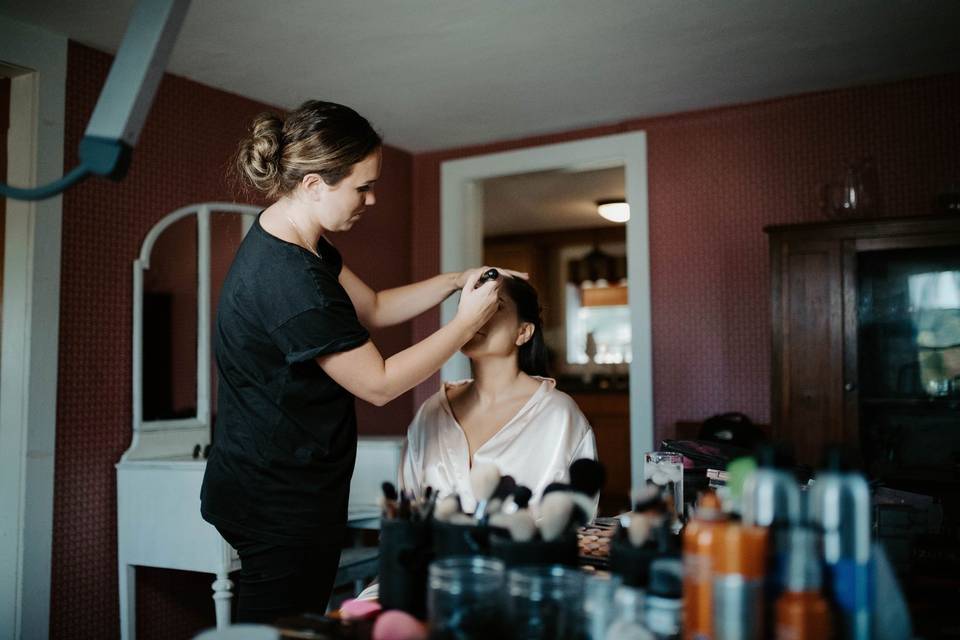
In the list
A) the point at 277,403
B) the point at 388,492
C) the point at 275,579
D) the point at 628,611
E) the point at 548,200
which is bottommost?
the point at 275,579

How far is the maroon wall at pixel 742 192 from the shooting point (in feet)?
11.2

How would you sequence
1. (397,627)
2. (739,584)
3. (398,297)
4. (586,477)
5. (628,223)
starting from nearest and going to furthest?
(739,584) → (397,627) → (586,477) → (398,297) → (628,223)

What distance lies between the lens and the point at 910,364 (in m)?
3.12

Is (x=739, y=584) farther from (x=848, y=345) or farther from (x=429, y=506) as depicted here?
(x=848, y=345)

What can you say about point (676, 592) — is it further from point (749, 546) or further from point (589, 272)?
point (589, 272)

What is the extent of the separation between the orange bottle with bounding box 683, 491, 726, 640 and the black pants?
3.09 feet

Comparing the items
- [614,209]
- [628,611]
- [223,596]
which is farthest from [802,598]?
[614,209]

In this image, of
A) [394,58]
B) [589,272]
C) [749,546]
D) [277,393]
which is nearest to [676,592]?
[749,546]

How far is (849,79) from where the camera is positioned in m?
3.40

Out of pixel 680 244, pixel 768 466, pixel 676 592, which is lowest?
pixel 676 592

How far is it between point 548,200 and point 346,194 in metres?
5.03

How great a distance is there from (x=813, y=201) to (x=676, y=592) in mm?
3034

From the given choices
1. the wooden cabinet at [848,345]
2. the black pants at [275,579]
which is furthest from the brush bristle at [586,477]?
the wooden cabinet at [848,345]

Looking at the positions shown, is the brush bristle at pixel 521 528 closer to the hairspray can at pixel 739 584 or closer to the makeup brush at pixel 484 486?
the makeup brush at pixel 484 486
